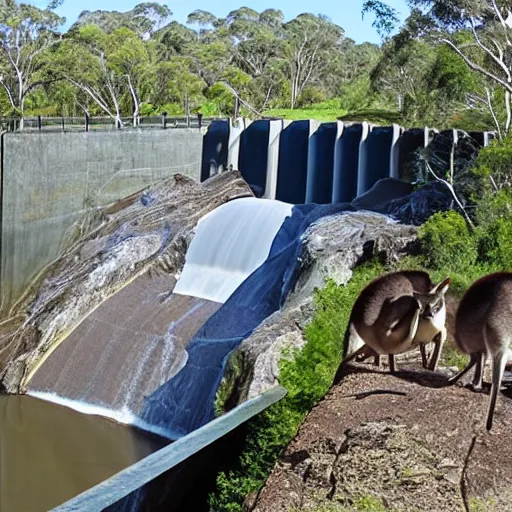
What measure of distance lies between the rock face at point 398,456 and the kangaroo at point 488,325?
0.71 feet

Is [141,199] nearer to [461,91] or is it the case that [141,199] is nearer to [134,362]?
[134,362]

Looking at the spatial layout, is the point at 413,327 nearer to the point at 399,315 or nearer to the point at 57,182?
the point at 399,315

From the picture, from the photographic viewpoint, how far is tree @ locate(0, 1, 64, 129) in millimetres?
37250

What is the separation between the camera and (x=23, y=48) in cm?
3797

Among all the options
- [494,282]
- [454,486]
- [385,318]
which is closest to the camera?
[454,486]

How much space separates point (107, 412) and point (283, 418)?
790 cm

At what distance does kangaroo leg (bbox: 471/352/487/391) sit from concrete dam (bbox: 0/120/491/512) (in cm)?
610

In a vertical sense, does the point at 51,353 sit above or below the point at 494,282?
below

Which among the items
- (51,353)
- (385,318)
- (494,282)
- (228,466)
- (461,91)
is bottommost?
(51,353)

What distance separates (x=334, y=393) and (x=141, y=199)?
17.2 meters

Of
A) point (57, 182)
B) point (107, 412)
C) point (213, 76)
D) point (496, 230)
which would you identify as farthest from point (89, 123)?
point (213, 76)

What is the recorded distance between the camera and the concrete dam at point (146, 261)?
48.3ft

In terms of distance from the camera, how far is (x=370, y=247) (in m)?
13.7

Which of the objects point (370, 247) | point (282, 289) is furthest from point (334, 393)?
point (282, 289)
